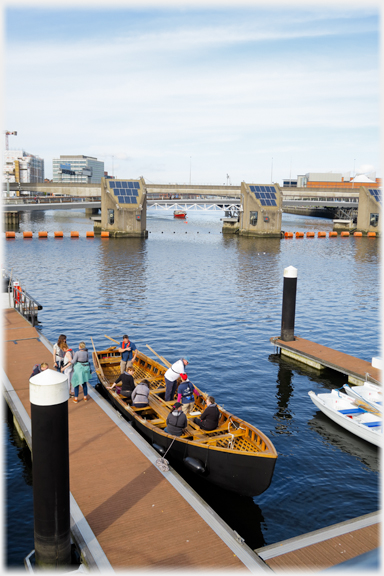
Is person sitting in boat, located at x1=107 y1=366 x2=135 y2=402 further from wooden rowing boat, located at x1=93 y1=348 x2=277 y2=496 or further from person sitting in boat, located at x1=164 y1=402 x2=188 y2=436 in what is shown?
person sitting in boat, located at x1=164 y1=402 x2=188 y2=436

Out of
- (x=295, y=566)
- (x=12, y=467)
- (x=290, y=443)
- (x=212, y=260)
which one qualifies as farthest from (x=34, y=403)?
(x=212, y=260)

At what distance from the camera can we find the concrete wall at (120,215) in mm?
90938

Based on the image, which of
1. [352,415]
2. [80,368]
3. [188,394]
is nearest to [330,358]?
[352,415]

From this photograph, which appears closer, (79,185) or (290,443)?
(290,443)

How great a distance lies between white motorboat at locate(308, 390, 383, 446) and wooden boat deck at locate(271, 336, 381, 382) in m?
3.49

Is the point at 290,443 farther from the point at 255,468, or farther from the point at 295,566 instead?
the point at 295,566

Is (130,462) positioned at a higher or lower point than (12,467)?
higher

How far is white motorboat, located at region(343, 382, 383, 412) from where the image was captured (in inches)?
779

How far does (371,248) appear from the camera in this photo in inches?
3423

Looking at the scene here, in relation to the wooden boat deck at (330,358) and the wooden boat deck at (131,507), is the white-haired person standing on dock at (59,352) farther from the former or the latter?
the wooden boat deck at (330,358)

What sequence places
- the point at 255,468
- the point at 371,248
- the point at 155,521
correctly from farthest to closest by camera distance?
the point at 371,248 < the point at 255,468 < the point at 155,521

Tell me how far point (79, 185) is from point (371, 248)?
95690 mm

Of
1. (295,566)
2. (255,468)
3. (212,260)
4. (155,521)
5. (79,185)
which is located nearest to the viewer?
(295,566)

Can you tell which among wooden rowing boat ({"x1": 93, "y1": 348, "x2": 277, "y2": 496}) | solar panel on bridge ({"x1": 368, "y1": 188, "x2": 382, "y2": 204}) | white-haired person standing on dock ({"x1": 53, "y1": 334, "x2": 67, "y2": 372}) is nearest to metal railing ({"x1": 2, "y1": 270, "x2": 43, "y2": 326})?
white-haired person standing on dock ({"x1": 53, "y1": 334, "x2": 67, "y2": 372})
